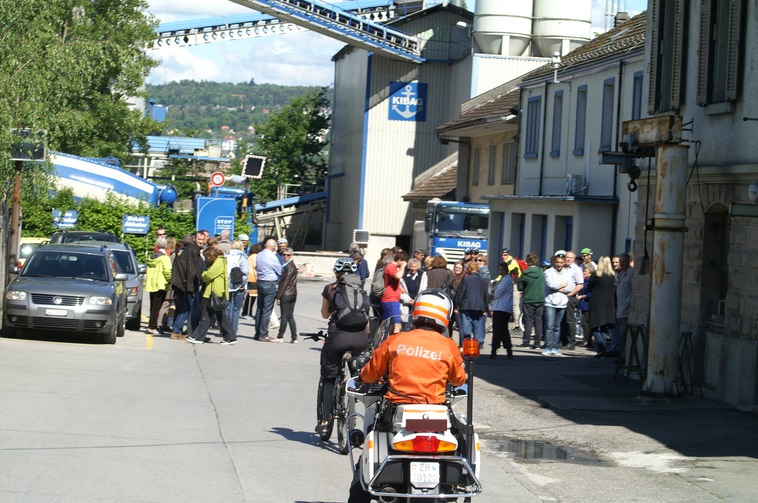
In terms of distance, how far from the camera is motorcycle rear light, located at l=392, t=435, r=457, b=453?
6.78 metres

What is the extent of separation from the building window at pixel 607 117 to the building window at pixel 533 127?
16.1 feet

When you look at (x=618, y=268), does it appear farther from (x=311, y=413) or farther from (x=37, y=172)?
(x=37, y=172)

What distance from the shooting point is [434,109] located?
194 feet

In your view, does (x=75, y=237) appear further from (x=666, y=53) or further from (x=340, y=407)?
(x=340, y=407)

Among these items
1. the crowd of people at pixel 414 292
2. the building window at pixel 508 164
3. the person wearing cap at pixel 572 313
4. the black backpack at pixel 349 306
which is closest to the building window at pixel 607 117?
the crowd of people at pixel 414 292

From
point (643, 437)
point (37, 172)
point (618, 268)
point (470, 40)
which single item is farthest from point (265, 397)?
Answer: point (470, 40)

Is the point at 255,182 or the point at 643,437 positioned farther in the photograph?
the point at 255,182

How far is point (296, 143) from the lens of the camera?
88875mm

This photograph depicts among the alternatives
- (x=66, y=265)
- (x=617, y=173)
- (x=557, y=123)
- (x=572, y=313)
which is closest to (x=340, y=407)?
(x=66, y=265)

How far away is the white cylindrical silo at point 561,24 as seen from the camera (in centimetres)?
4972

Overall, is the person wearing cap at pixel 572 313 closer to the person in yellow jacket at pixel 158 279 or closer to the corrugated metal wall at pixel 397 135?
the person in yellow jacket at pixel 158 279

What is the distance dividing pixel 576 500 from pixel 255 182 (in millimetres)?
81505

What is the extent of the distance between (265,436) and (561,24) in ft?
135

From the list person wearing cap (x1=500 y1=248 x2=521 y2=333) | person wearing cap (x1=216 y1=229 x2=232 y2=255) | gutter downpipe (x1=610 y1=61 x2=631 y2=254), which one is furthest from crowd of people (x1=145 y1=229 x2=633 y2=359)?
gutter downpipe (x1=610 y1=61 x2=631 y2=254)
